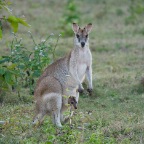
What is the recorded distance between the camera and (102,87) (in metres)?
10.4

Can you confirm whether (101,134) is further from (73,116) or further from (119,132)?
(73,116)

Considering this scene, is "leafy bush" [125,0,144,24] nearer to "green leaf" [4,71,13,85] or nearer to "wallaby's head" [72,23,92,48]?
"wallaby's head" [72,23,92,48]

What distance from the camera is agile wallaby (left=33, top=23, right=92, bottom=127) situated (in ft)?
25.8

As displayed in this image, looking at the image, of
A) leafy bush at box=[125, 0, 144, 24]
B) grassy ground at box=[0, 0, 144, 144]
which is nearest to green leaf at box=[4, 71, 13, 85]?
grassy ground at box=[0, 0, 144, 144]

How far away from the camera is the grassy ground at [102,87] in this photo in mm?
7247

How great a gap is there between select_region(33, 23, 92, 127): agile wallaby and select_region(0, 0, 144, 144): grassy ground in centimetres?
22

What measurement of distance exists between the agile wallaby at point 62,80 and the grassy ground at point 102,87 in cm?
22

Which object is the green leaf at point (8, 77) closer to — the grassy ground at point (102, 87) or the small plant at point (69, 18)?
the grassy ground at point (102, 87)

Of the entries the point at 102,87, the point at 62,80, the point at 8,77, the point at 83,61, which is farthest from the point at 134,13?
the point at 8,77

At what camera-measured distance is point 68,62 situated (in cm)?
862

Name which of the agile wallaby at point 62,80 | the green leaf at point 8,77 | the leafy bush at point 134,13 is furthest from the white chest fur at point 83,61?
the leafy bush at point 134,13

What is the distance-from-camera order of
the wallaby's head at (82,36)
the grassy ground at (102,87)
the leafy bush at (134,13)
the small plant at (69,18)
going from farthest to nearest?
1. the leafy bush at (134,13)
2. the small plant at (69,18)
3. the wallaby's head at (82,36)
4. the grassy ground at (102,87)

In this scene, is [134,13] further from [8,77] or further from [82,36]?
[8,77]

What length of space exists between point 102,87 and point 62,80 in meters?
2.17
